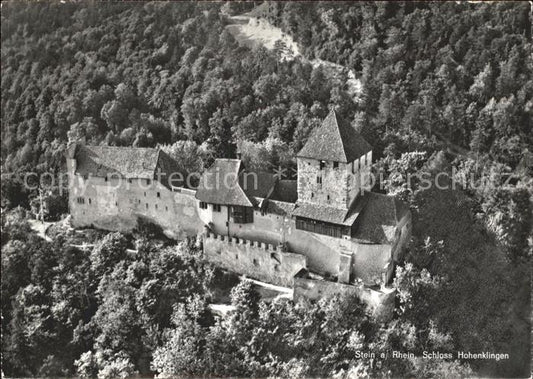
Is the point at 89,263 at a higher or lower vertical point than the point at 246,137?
lower

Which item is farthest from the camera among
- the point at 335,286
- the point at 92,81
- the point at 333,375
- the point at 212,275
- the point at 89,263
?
the point at 92,81

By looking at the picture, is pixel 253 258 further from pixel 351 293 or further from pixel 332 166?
pixel 332 166

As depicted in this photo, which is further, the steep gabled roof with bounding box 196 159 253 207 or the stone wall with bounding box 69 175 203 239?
the stone wall with bounding box 69 175 203 239

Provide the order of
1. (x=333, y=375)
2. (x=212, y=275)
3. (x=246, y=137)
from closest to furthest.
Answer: (x=333, y=375) < (x=212, y=275) < (x=246, y=137)

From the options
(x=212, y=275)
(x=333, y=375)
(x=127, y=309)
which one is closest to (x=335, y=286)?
(x=333, y=375)

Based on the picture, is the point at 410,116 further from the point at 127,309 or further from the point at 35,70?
the point at 35,70

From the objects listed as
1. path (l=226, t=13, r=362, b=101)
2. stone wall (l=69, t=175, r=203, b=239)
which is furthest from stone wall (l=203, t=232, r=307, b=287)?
path (l=226, t=13, r=362, b=101)

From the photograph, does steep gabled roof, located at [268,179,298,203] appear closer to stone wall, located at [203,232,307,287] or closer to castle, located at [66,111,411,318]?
castle, located at [66,111,411,318]
